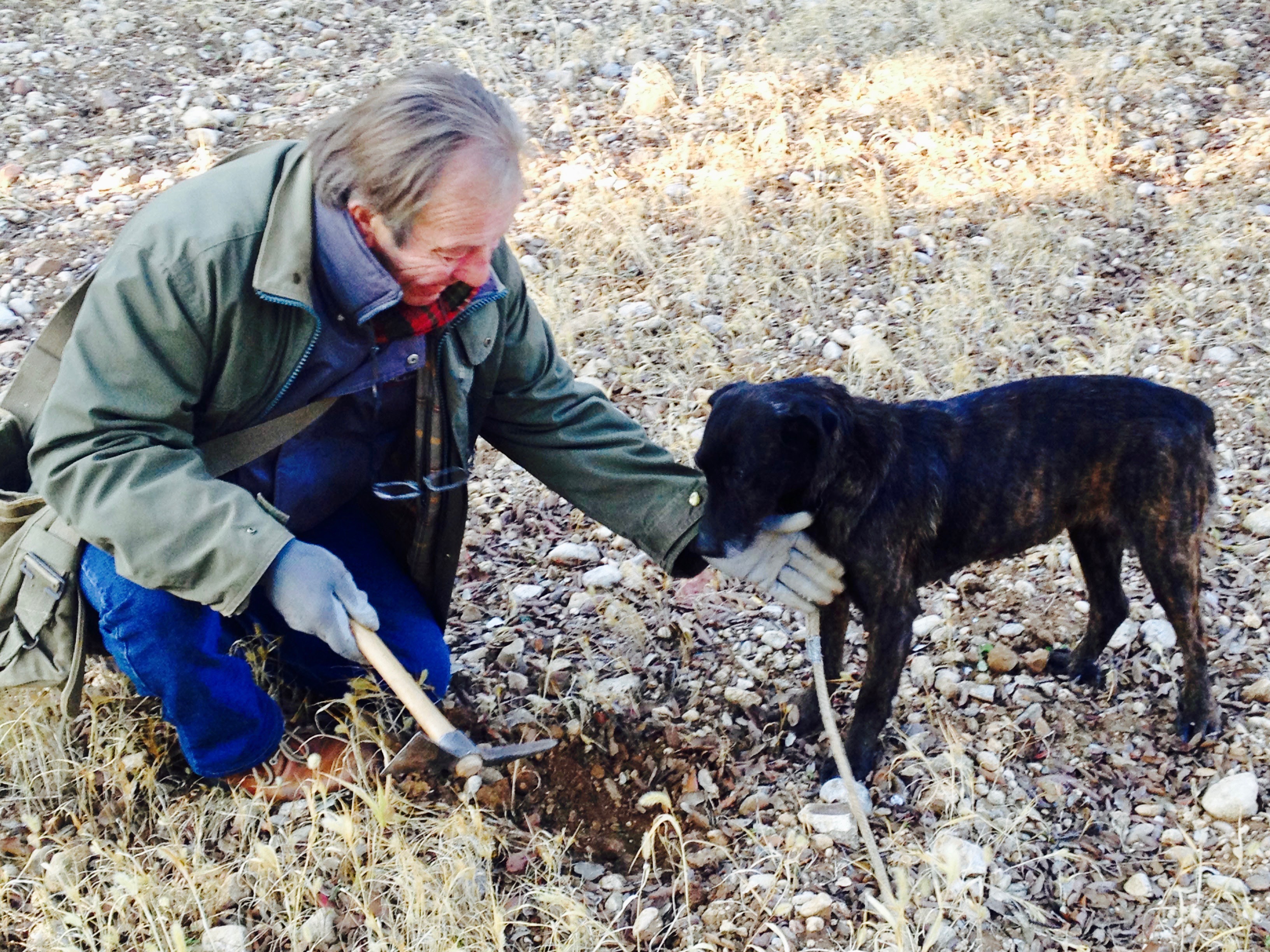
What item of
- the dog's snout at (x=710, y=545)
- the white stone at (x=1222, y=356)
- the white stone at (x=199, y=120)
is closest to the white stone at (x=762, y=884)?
the dog's snout at (x=710, y=545)

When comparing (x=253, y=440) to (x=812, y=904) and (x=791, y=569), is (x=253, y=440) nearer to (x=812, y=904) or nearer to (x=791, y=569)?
(x=791, y=569)

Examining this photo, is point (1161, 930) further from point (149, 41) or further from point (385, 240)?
point (149, 41)

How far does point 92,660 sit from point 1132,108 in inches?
265

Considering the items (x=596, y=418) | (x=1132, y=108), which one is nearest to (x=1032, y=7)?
(x=1132, y=108)

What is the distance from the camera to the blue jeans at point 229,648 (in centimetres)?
306

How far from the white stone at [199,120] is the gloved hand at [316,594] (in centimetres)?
564

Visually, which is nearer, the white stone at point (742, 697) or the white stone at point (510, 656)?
the white stone at point (742, 697)

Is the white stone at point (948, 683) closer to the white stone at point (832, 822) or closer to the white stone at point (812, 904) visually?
the white stone at point (832, 822)

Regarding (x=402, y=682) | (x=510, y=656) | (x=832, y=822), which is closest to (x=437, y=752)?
(x=402, y=682)

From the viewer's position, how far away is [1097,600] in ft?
12.9

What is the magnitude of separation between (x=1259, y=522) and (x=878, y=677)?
78.0 inches

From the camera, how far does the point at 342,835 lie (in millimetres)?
3174

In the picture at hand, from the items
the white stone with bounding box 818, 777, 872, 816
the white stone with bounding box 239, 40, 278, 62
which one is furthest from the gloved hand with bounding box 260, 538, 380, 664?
the white stone with bounding box 239, 40, 278, 62

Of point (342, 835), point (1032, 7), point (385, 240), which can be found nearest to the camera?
point (385, 240)
